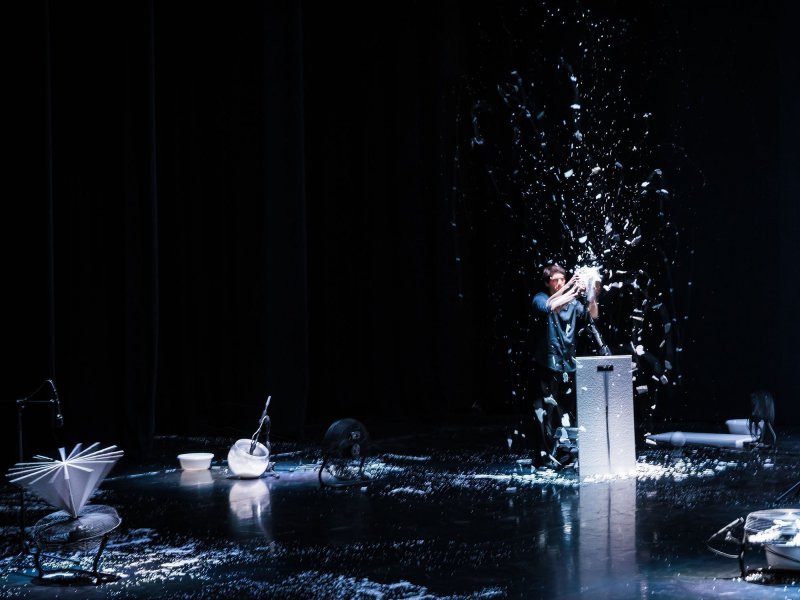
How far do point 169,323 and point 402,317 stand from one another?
7.80 feet

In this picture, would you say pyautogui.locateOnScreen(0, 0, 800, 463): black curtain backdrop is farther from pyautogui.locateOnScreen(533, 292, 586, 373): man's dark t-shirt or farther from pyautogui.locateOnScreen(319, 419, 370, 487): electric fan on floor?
pyautogui.locateOnScreen(533, 292, 586, 373): man's dark t-shirt

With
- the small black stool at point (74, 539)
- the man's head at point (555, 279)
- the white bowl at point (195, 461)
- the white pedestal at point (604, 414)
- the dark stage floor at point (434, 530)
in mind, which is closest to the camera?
the dark stage floor at point (434, 530)

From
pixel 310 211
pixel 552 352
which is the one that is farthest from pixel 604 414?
pixel 310 211

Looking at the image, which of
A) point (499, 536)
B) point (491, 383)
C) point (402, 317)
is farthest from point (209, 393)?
point (499, 536)

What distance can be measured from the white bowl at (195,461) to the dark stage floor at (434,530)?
0.27ft

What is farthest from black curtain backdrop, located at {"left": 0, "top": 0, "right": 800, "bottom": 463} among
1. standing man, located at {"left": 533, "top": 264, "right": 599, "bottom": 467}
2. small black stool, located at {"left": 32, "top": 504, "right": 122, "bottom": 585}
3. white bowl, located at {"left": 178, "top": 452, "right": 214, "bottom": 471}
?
standing man, located at {"left": 533, "top": 264, "right": 599, "bottom": 467}

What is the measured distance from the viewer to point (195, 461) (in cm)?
680

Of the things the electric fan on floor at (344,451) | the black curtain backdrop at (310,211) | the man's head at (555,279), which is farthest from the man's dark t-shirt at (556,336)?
the black curtain backdrop at (310,211)

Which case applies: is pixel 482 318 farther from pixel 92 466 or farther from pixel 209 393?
pixel 92 466

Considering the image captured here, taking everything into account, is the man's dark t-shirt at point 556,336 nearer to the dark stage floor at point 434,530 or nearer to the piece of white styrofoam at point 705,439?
the dark stage floor at point 434,530

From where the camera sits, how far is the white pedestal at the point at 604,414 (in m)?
6.12

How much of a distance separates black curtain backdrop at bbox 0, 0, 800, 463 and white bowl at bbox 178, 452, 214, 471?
2.17 ft

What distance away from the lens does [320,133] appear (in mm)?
9578

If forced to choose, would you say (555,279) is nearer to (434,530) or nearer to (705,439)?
(705,439)
